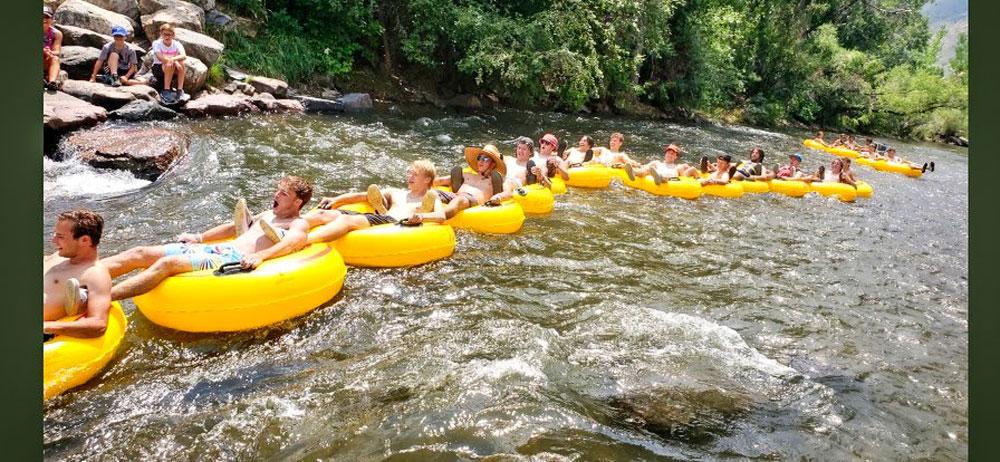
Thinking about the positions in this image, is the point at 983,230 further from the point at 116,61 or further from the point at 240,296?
the point at 116,61

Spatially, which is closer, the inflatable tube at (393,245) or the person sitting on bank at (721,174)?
the inflatable tube at (393,245)

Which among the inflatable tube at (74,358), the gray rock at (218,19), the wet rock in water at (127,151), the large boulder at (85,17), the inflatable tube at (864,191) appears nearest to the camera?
the inflatable tube at (74,358)

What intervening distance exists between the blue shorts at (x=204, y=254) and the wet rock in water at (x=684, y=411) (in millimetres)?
2501

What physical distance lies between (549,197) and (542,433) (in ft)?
14.1

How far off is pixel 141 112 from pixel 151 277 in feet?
20.1

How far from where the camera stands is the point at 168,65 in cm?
909

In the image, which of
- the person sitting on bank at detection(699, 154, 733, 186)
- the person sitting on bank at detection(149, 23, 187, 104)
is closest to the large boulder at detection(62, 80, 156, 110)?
the person sitting on bank at detection(149, 23, 187, 104)

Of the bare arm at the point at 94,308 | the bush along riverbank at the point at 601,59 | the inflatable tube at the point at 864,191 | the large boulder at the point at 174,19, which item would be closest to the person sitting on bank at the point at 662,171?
the inflatable tube at the point at 864,191

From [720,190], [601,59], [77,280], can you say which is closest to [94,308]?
[77,280]

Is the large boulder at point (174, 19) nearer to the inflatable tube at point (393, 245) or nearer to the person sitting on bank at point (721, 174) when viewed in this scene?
the inflatable tube at point (393, 245)

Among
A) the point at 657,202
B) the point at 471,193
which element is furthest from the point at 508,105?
the point at 471,193

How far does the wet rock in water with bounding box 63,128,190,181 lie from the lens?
6453 millimetres

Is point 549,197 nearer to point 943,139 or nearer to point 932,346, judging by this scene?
point 932,346

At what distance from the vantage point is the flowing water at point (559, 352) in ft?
9.24
